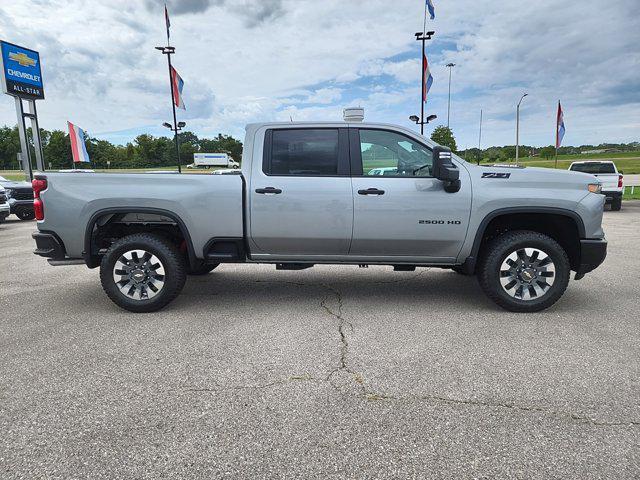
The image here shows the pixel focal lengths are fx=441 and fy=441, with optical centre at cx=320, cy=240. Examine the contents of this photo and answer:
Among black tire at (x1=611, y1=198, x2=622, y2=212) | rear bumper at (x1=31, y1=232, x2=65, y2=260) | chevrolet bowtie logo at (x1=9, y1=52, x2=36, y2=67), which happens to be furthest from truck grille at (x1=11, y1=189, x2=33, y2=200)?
black tire at (x1=611, y1=198, x2=622, y2=212)

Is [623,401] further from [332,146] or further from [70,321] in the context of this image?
[70,321]

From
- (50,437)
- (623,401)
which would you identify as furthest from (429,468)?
(50,437)

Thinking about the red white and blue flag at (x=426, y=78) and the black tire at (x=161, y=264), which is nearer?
the black tire at (x=161, y=264)

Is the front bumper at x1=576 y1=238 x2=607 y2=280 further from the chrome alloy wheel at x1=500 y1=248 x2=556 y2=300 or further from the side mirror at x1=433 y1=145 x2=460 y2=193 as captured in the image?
the side mirror at x1=433 y1=145 x2=460 y2=193

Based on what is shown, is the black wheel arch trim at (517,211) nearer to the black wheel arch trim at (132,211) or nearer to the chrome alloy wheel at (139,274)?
the black wheel arch trim at (132,211)

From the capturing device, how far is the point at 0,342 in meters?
3.84

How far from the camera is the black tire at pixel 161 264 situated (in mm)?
4492

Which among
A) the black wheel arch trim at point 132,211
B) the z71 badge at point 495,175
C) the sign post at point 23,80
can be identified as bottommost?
the black wheel arch trim at point 132,211

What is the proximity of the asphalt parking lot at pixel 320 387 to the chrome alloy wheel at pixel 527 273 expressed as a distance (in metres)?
0.25

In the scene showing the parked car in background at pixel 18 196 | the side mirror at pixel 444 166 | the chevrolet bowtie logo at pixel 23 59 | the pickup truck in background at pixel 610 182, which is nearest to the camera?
the side mirror at pixel 444 166

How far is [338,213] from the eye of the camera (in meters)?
4.43

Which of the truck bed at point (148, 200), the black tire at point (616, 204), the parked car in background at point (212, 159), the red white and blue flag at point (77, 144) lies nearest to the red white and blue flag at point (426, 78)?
the black tire at point (616, 204)

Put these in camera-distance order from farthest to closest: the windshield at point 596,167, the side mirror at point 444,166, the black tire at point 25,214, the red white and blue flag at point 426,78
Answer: the red white and blue flag at point 426,78 < the windshield at point 596,167 < the black tire at point 25,214 < the side mirror at point 444,166

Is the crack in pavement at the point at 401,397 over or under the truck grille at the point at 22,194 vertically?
under
